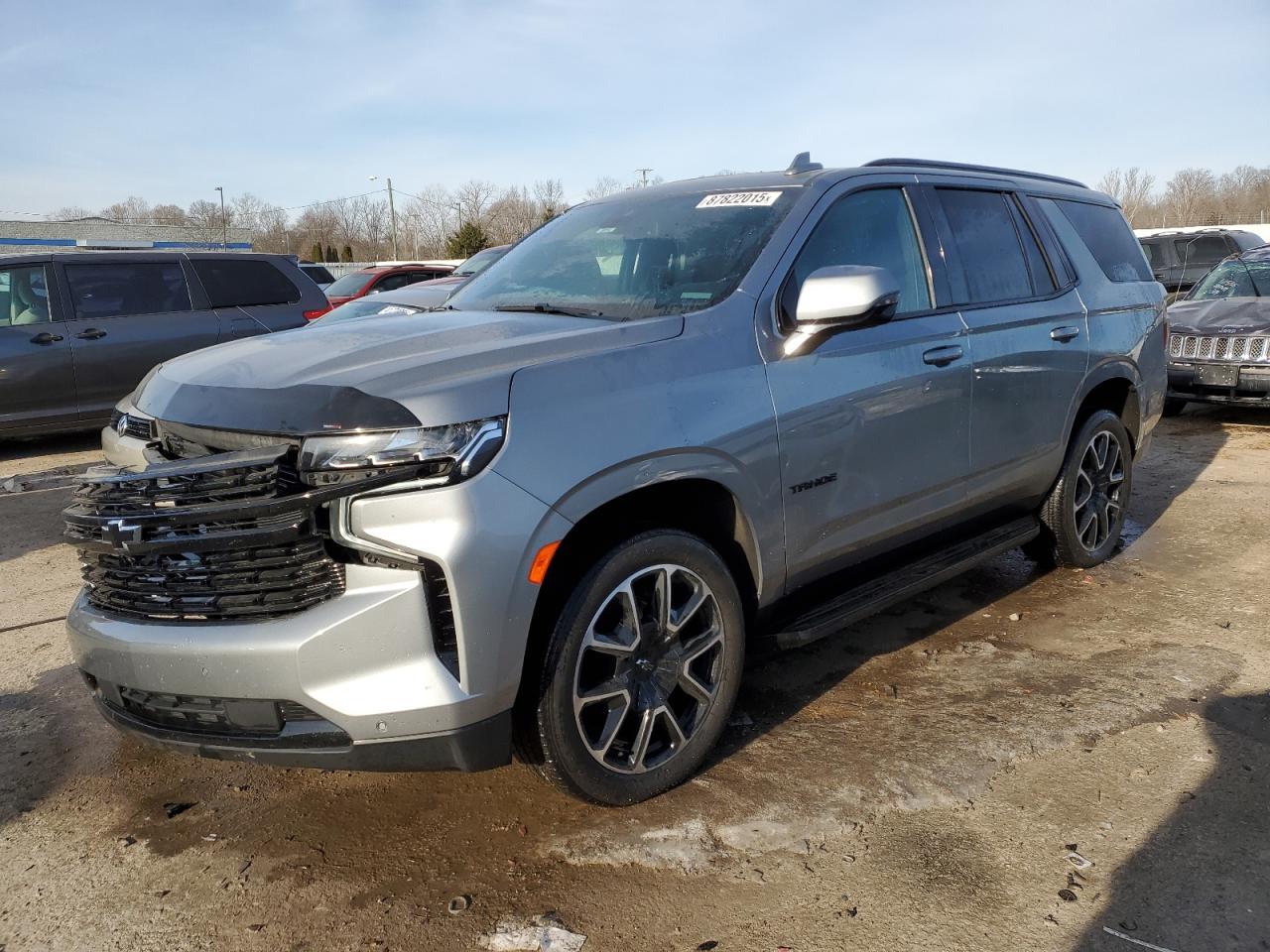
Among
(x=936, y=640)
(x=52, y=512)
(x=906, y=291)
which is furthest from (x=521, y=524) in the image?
(x=52, y=512)

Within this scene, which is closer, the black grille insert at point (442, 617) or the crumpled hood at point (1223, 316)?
the black grille insert at point (442, 617)

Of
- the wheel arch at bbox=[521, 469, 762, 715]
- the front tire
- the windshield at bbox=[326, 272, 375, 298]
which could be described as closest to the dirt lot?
the front tire

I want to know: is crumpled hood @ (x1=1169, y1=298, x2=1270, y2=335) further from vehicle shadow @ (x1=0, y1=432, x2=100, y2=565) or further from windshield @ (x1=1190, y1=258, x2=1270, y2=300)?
vehicle shadow @ (x1=0, y1=432, x2=100, y2=565)

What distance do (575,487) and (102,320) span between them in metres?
7.89

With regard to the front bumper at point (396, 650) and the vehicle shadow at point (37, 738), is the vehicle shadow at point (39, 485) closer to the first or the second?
the vehicle shadow at point (37, 738)

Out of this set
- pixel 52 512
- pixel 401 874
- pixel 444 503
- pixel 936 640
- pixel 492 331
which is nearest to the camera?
pixel 444 503

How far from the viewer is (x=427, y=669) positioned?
7.97 ft

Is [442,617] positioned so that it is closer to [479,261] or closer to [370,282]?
[479,261]

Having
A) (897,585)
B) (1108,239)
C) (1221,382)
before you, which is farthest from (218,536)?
(1221,382)

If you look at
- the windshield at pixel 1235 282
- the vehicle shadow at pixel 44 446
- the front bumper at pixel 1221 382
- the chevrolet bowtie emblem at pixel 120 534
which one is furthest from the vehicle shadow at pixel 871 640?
the vehicle shadow at pixel 44 446

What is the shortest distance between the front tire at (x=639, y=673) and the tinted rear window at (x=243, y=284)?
7.95m

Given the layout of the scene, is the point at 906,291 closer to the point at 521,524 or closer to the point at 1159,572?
the point at 521,524

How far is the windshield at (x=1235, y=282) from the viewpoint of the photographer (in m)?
9.93

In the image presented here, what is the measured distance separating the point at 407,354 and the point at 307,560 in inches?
26.8
